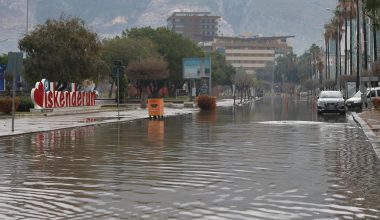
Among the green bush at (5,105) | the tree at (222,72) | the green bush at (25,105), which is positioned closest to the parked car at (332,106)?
→ the green bush at (25,105)

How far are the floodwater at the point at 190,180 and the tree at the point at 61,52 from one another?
35647 mm

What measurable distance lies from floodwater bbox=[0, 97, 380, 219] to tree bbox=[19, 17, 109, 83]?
1403 inches

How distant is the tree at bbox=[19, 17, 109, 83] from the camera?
56250 mm

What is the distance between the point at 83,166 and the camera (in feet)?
47.9

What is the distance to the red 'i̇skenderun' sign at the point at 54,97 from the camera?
149 feet

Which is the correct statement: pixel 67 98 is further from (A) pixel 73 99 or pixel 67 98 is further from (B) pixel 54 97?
(B) pixel 54 97

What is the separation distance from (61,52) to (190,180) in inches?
1794

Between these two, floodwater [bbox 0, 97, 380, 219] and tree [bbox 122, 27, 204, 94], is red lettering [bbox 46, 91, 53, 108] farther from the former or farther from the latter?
tree [bbox 122, 27, 204, 94]

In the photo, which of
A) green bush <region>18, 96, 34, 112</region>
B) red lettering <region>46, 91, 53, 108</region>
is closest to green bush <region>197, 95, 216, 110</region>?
green bush <region>18, 96, 34, 112</region>

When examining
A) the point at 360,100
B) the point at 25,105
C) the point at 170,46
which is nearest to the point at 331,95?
the point at 360,100

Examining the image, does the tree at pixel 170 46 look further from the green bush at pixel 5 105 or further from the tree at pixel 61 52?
the green bush at pixel 5 105

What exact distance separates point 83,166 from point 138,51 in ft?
265

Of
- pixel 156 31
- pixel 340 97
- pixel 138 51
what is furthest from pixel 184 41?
pixel 340 97

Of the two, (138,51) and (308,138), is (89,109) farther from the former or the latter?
(138,51)
